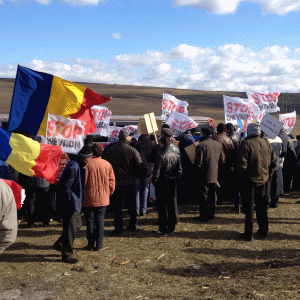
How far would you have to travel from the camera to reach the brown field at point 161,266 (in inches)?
178

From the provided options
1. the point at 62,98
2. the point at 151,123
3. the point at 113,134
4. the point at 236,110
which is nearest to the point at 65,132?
the point at 62,98

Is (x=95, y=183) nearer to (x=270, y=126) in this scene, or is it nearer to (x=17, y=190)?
(x=17, y=190)

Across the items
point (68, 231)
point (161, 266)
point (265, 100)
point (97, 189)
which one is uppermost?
point (265, 100)

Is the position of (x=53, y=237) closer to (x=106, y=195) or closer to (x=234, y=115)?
(x=106, y=195)

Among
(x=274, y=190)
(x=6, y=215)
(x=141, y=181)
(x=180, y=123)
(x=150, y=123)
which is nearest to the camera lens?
(x=6, y=215)

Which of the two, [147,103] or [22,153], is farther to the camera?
[147,103]

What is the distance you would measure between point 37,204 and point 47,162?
1.96 metres

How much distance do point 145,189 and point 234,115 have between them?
476cm

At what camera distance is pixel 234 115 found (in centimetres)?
1148

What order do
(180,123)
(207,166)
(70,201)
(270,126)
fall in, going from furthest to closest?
(180,123), (207,166), (270,126), (70,201)

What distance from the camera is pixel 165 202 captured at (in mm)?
6699

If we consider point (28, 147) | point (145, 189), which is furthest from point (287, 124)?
point (28, 147)

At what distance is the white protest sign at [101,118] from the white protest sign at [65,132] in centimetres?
436

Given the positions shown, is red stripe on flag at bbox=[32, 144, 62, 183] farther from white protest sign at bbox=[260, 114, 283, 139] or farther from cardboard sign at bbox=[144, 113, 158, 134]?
white protest sign at bbox=[260, 114, 283, 139]
